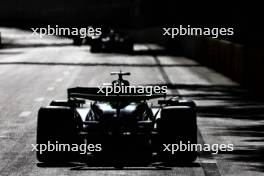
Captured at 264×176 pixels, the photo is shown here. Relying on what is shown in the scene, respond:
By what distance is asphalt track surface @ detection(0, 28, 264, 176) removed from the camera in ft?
43.4

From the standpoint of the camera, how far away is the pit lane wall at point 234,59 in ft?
97.3

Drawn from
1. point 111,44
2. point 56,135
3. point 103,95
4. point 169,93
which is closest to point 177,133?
point 103,95

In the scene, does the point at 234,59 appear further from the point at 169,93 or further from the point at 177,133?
the point at 177,133

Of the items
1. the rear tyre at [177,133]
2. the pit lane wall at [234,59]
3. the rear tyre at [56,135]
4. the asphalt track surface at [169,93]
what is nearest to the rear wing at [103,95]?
the rear tyre at [177,133]

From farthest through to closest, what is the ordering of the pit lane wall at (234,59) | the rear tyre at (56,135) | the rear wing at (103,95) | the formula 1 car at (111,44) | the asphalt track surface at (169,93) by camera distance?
the formula 1 car at (111,44)
the pit lane wall at (234,59)
the rear wing at (103,95)
the rear tyre at (56,135)
the asphalt track surface at (169,93)

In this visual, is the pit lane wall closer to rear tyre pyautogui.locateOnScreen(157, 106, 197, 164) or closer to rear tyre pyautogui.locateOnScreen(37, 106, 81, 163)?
rear tyre pyautogui.locateOnScreen(157, 106, 197, 164)

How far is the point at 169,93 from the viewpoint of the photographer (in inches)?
1111

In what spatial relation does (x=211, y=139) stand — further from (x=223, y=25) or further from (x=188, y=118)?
(x=223, y=25)

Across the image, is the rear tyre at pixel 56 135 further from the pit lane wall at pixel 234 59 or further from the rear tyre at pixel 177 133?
the pit lane wall at pixel 234 59

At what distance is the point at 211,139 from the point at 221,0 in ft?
265

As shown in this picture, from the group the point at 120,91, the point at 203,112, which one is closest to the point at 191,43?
the point at 203,112

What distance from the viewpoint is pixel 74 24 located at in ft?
424

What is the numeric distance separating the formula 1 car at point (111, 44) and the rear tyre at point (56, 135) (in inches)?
1914

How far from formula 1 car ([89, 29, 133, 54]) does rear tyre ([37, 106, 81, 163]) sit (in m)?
48.6
